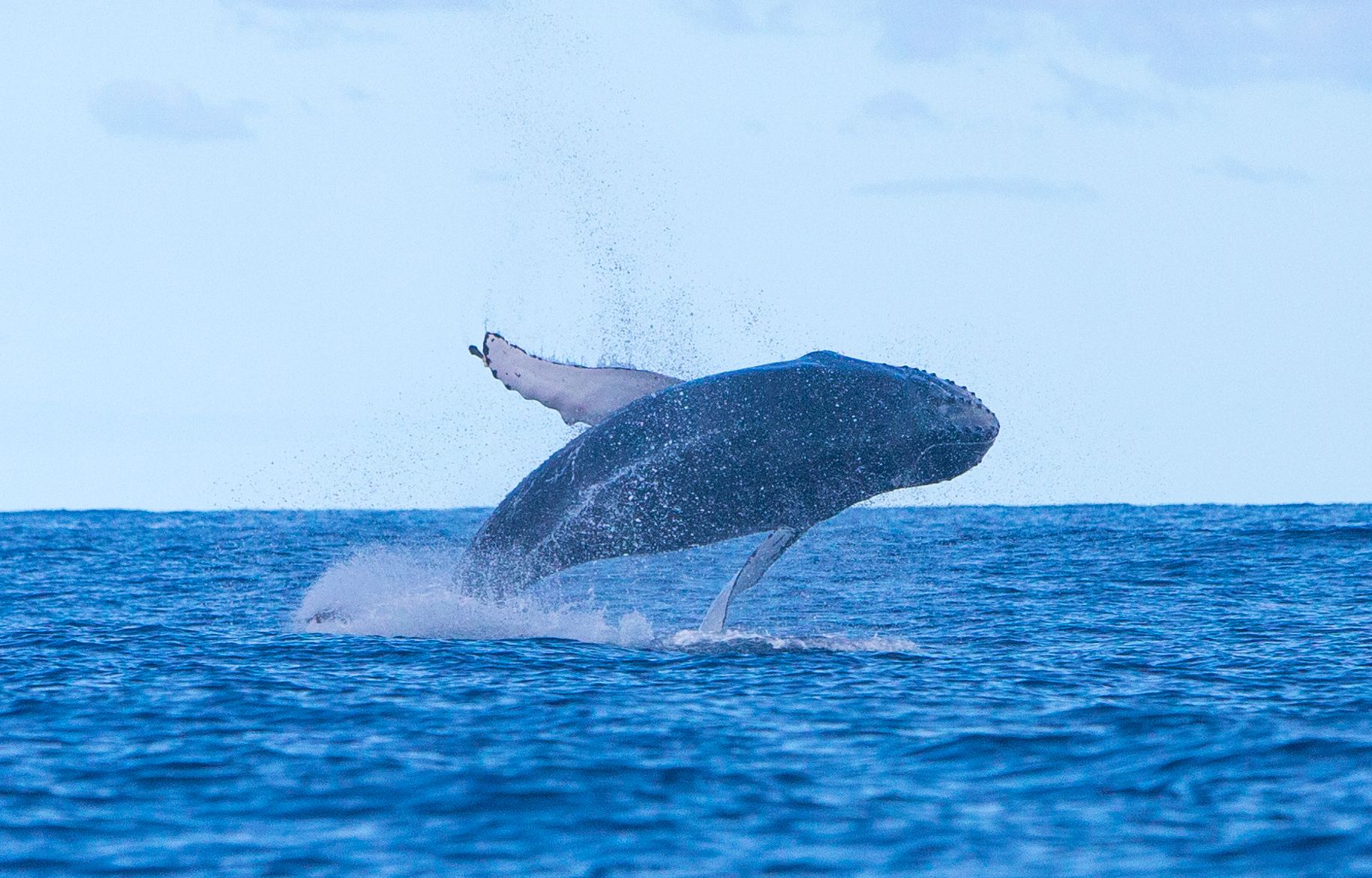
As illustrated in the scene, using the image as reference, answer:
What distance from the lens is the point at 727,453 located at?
14.2m

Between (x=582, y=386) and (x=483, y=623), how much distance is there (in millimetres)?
3154

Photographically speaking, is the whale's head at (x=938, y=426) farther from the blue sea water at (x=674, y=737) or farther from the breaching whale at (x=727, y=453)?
the blue sea water at (x=674, y=737)

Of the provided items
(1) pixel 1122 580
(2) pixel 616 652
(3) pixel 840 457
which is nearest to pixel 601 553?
(2) pixel 616 652

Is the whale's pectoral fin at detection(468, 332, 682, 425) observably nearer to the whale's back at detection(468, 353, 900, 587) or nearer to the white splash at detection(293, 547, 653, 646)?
the whale's back at detection(468, 353, 900, 587)

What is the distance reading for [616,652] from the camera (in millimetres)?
15891

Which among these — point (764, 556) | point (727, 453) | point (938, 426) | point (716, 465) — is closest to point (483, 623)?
point (764, 556)

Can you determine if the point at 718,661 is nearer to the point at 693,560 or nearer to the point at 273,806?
the point at 273,806

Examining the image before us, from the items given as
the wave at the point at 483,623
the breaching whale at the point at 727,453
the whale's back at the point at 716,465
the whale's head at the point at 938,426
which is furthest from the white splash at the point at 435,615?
the whale's head at the point at 938,426

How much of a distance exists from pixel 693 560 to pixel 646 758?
29.0 m

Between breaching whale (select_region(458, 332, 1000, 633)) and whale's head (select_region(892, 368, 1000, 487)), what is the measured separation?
0.04 feet

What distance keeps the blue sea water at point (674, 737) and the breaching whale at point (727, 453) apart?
1.32 m

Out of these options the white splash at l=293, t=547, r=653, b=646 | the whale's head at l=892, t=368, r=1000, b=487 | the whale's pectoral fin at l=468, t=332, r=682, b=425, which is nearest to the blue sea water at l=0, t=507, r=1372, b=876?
the white splash at l=293, t=547, r=653, b=646

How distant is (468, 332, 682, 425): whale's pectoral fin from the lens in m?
15.1

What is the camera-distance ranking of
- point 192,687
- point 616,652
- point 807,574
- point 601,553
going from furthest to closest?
point 807,574 < point 616,652 < point 601,553 < point 192,687
